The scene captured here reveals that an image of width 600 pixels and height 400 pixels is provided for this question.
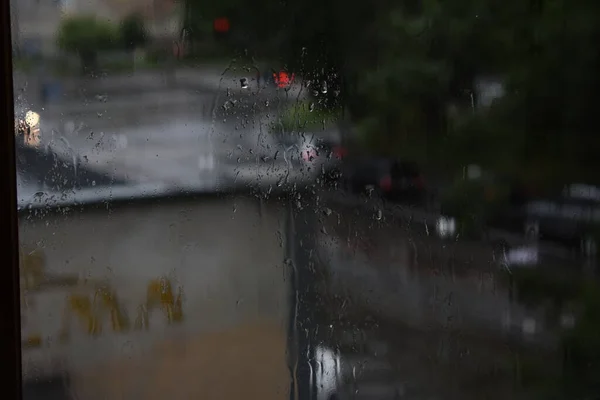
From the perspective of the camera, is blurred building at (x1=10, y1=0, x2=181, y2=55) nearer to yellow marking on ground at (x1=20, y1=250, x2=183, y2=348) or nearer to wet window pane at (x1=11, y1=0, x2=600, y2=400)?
wet window pane at (x1=11, y1=0, x2=600, y2=400)

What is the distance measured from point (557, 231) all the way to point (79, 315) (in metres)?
0.94

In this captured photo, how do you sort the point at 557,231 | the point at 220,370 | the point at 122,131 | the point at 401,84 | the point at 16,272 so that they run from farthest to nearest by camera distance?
1. the point at 557,231
2. the point at 401,84
3. the point at 220,370
4. the point at 122,131
5. the point at 16,272

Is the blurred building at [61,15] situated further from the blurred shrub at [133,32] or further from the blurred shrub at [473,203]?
the blurred shrub at [473,203]

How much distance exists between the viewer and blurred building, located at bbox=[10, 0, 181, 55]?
77 centimetres

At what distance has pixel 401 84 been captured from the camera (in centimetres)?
117

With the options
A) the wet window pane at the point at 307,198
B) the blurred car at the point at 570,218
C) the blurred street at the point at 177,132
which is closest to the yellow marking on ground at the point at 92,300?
the wet window pane at the point at 307,198

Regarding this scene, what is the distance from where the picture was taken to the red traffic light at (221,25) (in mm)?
963

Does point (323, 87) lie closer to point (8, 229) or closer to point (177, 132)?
point (177, 132)

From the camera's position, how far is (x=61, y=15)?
2.71 feet

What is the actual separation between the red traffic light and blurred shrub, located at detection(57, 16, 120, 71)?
0.15 meters

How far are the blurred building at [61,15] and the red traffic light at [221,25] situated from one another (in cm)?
6

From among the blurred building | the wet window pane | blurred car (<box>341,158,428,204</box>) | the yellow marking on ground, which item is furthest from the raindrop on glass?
the yellow marking on ground

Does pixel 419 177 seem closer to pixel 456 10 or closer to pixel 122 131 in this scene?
pixel 456 10

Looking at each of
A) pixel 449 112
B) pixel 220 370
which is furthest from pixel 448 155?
pixel 220 370
